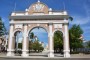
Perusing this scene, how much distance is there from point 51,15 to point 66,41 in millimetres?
6393

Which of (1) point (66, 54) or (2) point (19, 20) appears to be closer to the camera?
(1) point (66, 54)

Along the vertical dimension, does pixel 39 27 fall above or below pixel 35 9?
below

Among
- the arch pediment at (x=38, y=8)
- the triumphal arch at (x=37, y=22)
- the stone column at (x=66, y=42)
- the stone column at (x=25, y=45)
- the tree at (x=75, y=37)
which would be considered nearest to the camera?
the stone column at (x=66, y=42)

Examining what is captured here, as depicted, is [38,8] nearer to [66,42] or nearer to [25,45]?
[25,45]

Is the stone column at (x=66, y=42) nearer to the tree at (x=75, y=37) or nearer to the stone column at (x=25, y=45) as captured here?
the stone column at (x=25, y=45)

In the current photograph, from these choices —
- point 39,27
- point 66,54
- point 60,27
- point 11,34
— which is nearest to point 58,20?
point 60,27

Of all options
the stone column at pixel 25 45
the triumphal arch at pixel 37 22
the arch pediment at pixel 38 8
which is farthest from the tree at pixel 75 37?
the stone column at pixel 25 45

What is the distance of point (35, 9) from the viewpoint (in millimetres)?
39000

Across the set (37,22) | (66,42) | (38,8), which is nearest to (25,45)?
(37,22)

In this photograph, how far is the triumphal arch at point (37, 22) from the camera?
3769 centimetres

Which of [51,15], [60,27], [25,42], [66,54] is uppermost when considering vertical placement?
[51,15]

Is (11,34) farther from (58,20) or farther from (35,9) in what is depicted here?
(58,20)

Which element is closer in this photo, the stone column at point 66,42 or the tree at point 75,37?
the stone column at point 66,42

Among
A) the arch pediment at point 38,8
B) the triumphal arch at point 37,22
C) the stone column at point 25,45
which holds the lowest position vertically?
the stone column at point 25,45
